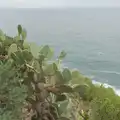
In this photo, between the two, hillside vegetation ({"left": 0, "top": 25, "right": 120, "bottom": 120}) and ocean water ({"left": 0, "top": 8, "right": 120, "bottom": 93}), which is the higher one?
hillside vegetation ({"left": 0, "top": 25, "right": 120, "bottom": 120})

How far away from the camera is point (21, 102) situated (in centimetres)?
38

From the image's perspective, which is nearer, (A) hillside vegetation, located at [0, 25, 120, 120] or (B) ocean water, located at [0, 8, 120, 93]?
(A) hillside vegetation, located at [0, 25, 120, 120]

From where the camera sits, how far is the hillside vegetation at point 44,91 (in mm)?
375

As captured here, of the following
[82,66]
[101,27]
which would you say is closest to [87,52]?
[82,66]

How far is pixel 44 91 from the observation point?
1.34 feet

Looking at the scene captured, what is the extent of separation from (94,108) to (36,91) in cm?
9

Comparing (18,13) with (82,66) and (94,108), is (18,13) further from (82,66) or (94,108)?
(94,108)

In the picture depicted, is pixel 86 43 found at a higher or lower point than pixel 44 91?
lower

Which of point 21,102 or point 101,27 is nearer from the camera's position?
point 21,102

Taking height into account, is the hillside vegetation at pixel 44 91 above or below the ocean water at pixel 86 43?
above

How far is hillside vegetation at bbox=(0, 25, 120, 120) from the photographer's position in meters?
0.38

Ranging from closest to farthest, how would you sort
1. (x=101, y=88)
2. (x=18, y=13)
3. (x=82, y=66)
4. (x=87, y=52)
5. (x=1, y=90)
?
(x=1, y=90) → (x=101, y=88) → (x=82, y=66) → (x=87, y=52) → (x=18, y=13)

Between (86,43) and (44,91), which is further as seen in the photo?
(86,43)

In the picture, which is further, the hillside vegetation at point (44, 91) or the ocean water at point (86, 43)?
the ocean water at point (86, 43)
